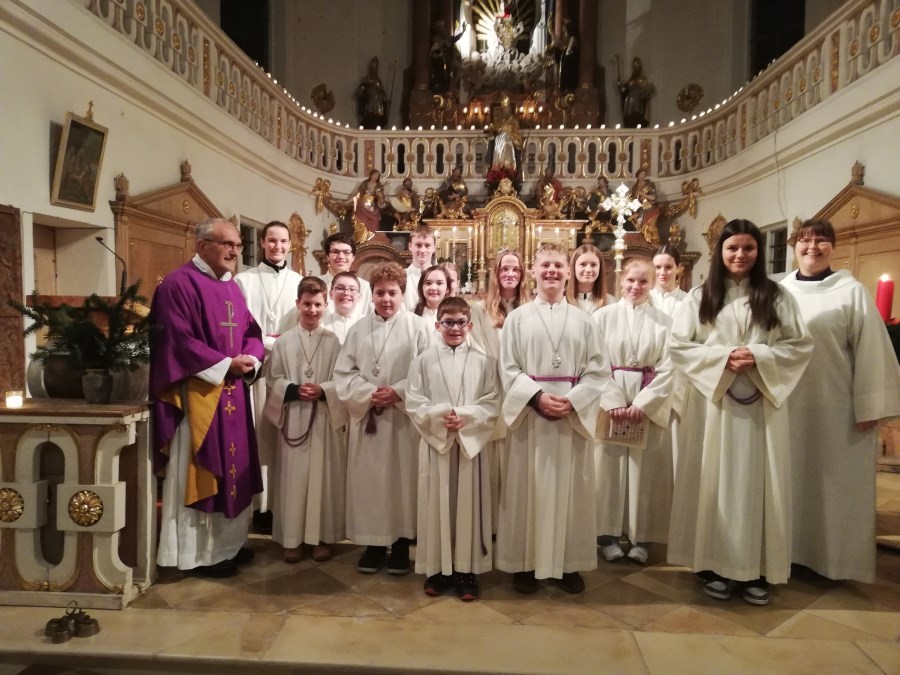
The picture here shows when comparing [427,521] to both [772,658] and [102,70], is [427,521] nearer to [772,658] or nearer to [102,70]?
[772,658]

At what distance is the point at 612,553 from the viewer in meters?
3.81

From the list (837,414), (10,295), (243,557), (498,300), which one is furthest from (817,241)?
(10,295)

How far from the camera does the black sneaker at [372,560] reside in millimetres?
3582

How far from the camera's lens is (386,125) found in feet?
48.9

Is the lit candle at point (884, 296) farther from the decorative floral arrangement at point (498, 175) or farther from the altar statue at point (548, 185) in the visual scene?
the decorative floral arrangement at point (498, 175)

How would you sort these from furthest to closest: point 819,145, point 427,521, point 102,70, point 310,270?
point 310,270, point 819,145, point 102,70, point 427,521

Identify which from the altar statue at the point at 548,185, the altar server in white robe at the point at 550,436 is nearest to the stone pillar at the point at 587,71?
the altar statue at the point at 548,185

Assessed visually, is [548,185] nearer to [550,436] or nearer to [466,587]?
[550,436]

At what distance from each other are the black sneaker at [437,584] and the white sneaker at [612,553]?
3.53ft

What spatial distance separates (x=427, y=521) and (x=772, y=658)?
1.71 metres

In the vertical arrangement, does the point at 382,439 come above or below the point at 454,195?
below

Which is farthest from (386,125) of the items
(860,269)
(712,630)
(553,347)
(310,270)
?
(712,630)

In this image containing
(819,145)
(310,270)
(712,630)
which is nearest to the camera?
(712,630)

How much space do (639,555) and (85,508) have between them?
314 centimetres
